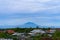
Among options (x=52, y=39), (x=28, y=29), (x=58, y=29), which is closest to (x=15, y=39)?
(x=52, y=39)

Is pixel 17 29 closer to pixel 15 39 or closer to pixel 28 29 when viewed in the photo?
pixel 28 29

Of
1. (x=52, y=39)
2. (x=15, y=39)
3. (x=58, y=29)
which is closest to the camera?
(x=52, y=39)

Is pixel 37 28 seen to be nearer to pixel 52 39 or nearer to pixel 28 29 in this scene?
pixel 28 29

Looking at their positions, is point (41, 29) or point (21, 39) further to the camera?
point (41, 29)

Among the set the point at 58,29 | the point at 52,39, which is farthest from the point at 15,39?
the point at 58,29

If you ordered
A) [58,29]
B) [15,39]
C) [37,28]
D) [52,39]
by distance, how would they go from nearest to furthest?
[52,39] < [15,39] < [58,29] < [37,28]

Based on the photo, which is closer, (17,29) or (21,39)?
(21,39)

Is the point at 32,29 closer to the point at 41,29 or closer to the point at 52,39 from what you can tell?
the point at 41,29
